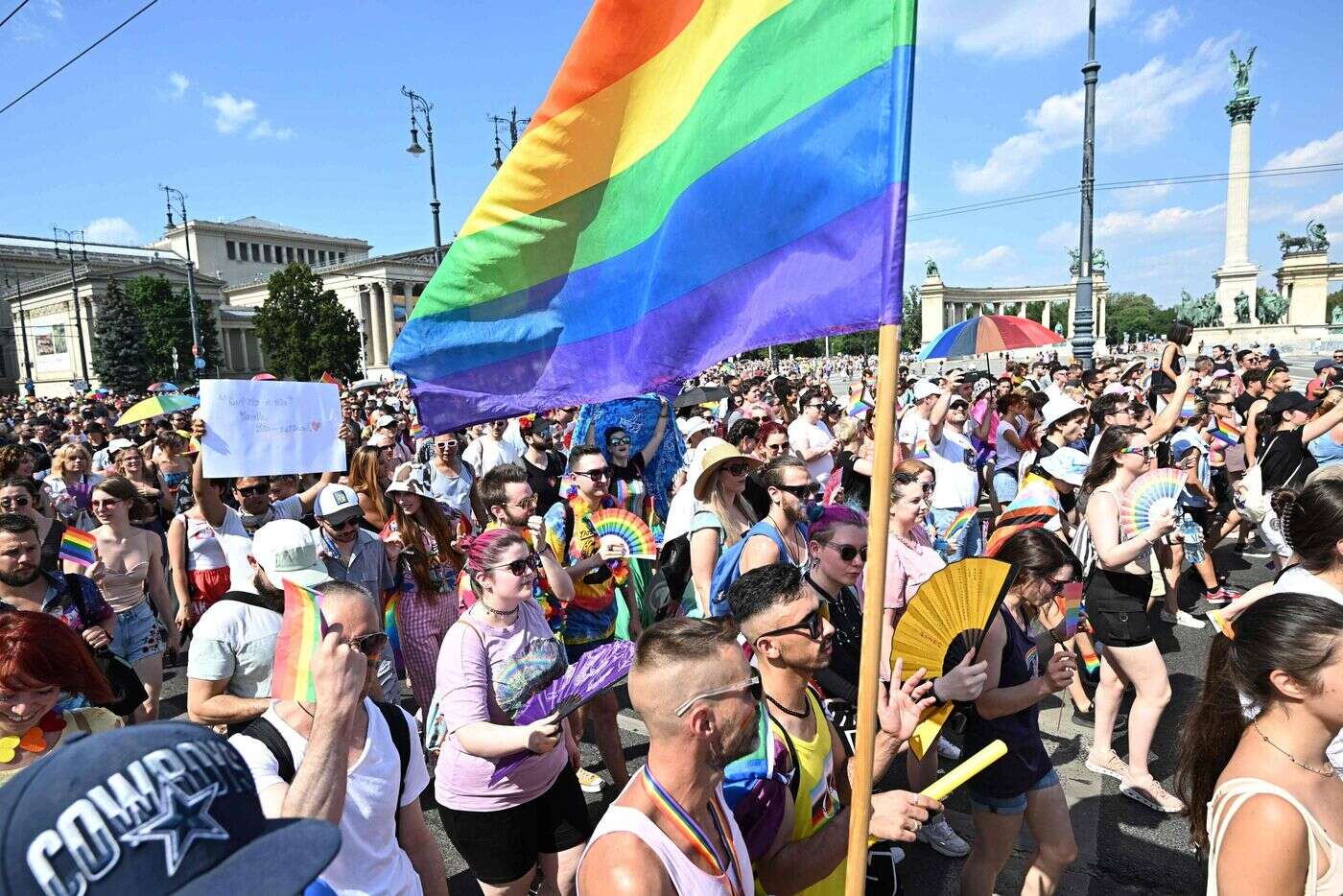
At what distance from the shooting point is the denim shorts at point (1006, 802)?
2.94 metres

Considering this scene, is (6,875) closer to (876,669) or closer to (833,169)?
(876,669)

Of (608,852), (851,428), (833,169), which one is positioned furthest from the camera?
(851,428)

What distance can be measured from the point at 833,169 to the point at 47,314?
99752 mm

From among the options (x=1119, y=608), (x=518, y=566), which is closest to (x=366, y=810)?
(x=518, y=566)

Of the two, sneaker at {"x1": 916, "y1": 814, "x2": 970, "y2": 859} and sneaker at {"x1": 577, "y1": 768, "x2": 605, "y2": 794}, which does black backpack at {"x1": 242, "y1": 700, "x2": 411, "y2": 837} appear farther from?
sneaker at {"x1": 916, "y1": 814, "x2": 970, "y2": 859}

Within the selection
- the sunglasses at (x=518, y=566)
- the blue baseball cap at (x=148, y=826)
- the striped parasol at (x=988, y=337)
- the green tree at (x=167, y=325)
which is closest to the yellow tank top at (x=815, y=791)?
the sunglasses at (x=518, y=566)

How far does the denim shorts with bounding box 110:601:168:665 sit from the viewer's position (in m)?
4.70

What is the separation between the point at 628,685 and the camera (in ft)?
6.68

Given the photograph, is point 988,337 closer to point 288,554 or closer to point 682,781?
point 288,554

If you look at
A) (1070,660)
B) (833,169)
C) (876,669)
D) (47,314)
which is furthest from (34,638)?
(47,314)

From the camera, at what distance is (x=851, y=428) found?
8328 millimetres

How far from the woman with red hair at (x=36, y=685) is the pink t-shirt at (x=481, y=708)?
104 centimetres

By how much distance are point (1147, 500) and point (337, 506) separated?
14.4 ft

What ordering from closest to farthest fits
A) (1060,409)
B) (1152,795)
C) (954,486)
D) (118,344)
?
(1152,795) → (954,486) → (1060,409) → (118,344)
